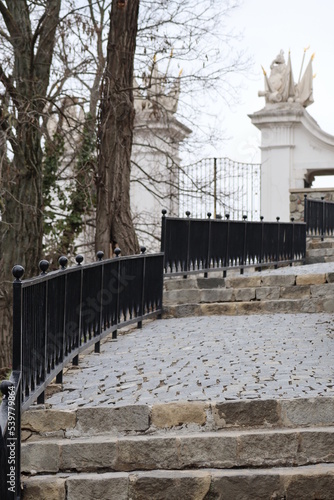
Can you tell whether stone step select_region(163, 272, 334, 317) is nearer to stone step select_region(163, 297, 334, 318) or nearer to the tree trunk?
stone step select_region(163, 297, 334, 318)

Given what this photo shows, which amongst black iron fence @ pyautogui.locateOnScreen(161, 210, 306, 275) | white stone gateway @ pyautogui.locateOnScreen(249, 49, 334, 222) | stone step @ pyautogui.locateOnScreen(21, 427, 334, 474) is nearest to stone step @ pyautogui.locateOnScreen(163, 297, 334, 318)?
black iron fence @ pyautogui.locateOnScreen(161, 210, 306, 275)

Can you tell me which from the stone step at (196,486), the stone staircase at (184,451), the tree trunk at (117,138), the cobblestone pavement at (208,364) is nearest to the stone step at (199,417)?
the stone staircase at (184,451)

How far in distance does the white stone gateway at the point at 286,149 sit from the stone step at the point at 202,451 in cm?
1958

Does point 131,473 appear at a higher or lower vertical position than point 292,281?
lower

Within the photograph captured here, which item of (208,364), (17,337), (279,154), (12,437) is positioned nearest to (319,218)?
(279,154)

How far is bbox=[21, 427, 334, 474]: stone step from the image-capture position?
6547mm

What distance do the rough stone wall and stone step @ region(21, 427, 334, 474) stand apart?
1783 cm

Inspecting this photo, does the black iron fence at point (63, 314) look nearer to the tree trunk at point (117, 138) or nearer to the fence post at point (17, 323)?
the fence post at point (17, 323)

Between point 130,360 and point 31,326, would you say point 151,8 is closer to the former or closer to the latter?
point 130,360

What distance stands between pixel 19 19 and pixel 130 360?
30.1 feet

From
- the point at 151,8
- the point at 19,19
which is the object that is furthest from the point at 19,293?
the point at 151,8

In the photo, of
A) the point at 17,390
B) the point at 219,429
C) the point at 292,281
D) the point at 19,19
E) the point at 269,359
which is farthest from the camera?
the point at 19,19

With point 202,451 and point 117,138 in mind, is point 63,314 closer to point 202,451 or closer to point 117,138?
point 202,451

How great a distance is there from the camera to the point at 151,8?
59.6 ft
